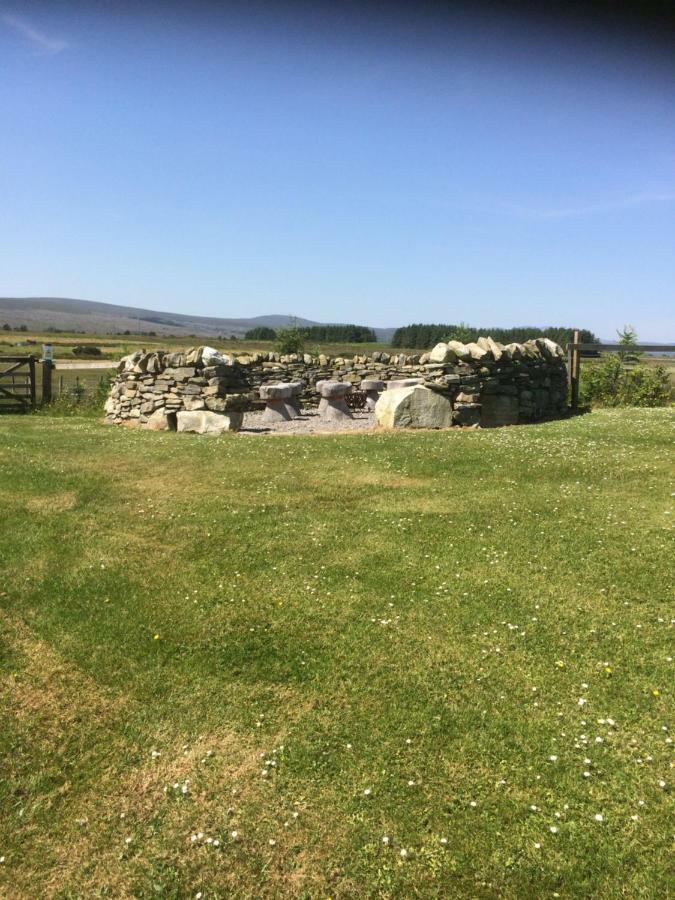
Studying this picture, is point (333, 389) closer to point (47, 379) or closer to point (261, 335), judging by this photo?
point (47, 379)

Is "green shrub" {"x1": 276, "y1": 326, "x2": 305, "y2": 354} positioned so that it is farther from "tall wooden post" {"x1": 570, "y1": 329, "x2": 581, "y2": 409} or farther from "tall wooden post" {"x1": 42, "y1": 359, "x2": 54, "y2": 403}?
"tall wooden post" {"x1": 570, "y1": 329, "x2": 581, "y2": 409}

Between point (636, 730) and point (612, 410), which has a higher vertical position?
point (612, 410)

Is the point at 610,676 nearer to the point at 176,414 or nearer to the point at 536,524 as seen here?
the point at 536,524

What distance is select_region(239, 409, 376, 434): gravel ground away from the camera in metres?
18.4

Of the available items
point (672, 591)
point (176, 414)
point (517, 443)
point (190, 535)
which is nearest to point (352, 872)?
point (672, 591)

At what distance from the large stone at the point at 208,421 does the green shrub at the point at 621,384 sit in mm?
12804

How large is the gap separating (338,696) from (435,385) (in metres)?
13.5

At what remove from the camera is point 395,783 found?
415cm

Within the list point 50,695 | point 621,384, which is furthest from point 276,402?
point 50,695

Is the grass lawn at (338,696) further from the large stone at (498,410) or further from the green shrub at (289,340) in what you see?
the green shrub at (289,340)

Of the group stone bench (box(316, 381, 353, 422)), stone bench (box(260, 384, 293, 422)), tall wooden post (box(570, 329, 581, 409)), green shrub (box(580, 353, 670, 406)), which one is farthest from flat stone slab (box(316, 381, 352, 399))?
green shrub (box(580, 353, 670, 406))

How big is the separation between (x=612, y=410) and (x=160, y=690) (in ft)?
62.1

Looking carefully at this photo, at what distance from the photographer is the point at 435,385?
17.8 metres

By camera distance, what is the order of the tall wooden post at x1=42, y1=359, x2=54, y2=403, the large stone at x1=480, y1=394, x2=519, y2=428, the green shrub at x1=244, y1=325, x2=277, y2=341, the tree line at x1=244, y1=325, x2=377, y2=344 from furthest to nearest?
the green shrub at x1=244, y1=325, x2=277, y2=341, the tree line at x1=244, y1=325, x2=377, y2=344, the tall wooden post at x1=42, y1=359, x2=54, y2=403, the large stone at x1=480, y1=394, x2=519, y2=428
